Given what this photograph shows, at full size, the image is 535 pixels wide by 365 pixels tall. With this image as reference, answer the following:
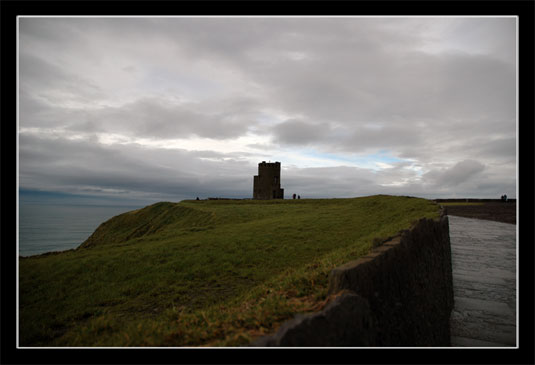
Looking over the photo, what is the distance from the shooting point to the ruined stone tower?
59.2m

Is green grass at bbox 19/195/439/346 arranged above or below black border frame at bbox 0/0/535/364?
below

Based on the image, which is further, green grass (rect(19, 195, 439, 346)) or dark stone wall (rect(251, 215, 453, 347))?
green grass (rect(19, 195, 439, 346))

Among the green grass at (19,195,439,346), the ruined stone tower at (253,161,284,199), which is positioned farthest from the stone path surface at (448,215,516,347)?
the ruined stone tower at (253,161,284,199)

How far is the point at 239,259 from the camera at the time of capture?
11.0 metres

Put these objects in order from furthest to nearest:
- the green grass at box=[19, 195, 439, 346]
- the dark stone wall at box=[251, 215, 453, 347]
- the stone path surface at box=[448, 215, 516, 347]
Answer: the stone path surface at box=[448, 215, 516, 347], the green grass at box=[19, 195, 439, 346], the dark stone wall at box=[251, 215, 453, 347]

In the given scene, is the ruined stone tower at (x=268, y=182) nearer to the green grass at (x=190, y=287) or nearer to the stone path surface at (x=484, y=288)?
the green grass at (x=190, y=287)

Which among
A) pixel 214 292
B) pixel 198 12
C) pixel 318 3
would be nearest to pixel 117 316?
pixel 214 292

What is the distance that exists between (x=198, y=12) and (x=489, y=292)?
12.5m

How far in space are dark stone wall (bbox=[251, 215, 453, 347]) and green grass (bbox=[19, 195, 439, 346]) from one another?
57 centimetres

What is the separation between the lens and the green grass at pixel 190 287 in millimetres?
Answer: 3865

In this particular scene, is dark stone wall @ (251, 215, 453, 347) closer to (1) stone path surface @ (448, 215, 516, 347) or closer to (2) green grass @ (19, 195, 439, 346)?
(2) green grass @ (19, 195, 439, 346)

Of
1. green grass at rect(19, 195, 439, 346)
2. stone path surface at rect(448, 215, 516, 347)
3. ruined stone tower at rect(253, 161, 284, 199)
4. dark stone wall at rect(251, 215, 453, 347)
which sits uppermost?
ruined stone tower at rect(253, 161, 284, 199)

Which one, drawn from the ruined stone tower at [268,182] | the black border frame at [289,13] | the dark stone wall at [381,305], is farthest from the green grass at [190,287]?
the ruined stone tower at [268,182]

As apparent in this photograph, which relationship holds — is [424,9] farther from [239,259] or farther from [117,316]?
[239,259]
